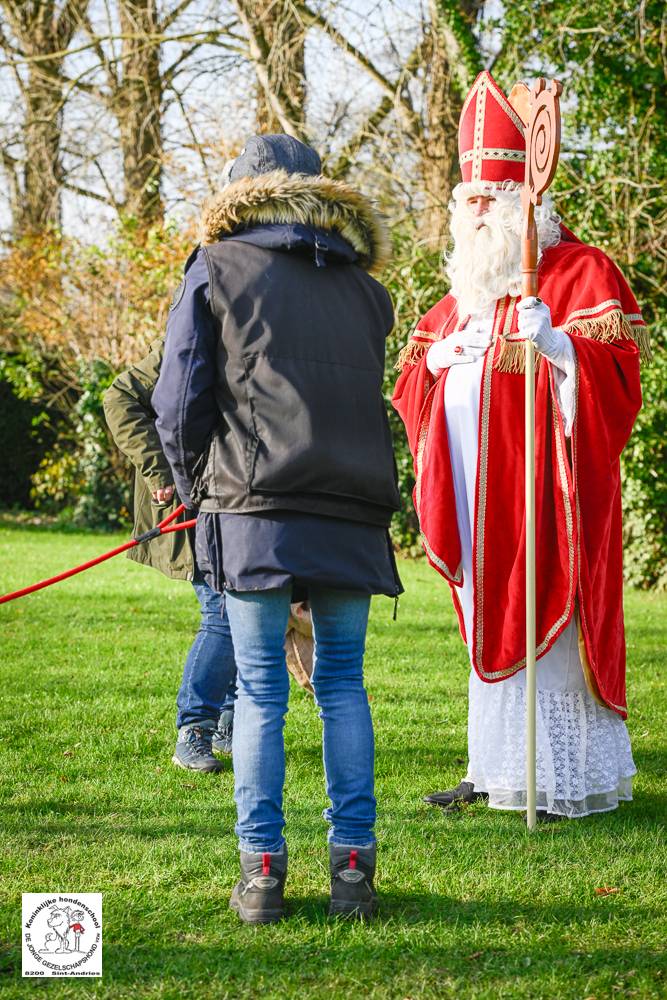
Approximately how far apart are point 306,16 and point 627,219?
4.51 m

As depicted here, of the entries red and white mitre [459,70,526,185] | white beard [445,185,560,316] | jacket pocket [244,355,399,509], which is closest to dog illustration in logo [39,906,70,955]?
jacket pocket [244,355,399,509]

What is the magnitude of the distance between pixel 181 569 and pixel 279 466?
173 cm

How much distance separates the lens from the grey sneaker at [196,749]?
4.19m

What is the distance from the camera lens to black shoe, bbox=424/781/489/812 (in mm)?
3875

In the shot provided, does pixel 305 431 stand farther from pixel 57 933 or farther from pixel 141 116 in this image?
pixel 141 116

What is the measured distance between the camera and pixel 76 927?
2.73m

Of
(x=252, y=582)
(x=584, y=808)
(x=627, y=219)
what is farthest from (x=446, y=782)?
(x=627, y=219)

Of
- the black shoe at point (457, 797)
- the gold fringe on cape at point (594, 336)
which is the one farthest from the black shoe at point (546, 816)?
the gold fringe on cape at point (594, 336)

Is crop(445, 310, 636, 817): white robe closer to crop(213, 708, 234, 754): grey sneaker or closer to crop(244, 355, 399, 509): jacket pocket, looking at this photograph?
crop(213, 708, 234, 754): grey sneaker

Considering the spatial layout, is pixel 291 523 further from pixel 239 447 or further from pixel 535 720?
pixel 535 720

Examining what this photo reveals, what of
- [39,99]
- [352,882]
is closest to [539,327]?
[352,882]

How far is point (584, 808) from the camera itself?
12.6 feet

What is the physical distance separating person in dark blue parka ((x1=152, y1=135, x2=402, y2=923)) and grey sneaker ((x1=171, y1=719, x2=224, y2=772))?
1.30m

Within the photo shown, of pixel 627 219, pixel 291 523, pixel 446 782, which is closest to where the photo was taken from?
pixel 291 523
